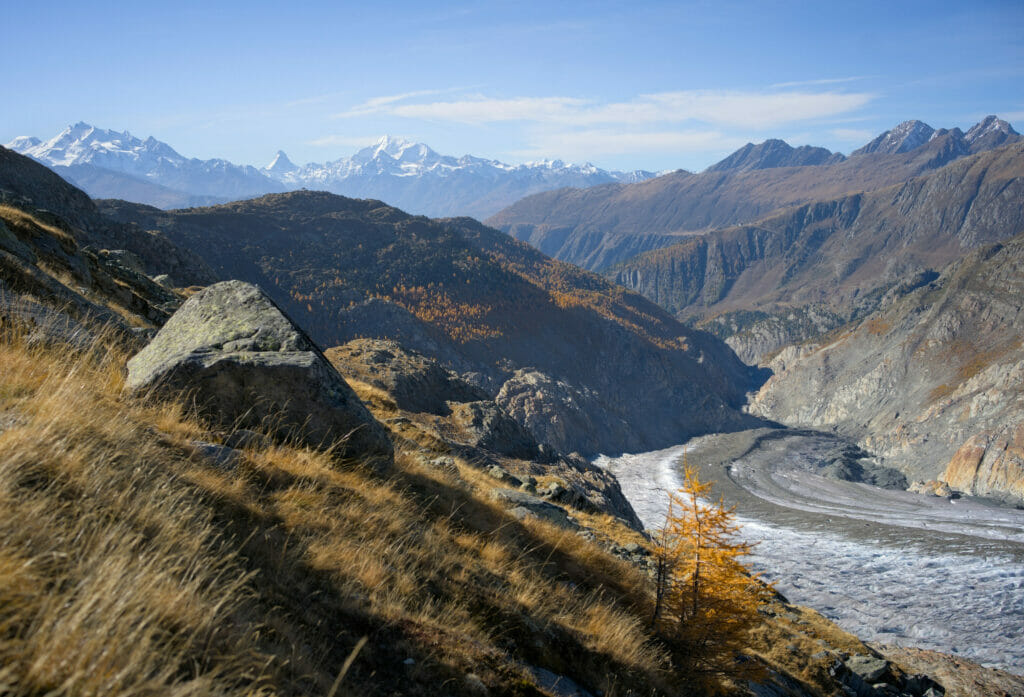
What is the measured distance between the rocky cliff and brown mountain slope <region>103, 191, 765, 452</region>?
30164 millimetres

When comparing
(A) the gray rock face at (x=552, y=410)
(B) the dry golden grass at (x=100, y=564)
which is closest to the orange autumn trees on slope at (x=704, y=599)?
(B) the dry golden grass at (x=100, y=564)

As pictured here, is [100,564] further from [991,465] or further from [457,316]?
[457,316]

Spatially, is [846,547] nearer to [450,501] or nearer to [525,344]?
[450,501]

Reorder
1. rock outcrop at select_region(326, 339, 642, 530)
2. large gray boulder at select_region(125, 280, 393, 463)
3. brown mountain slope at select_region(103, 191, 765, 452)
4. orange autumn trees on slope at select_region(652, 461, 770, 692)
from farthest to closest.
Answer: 1. brown mountain slope at select_region(103, 191, 765, 452)
2. rock outcrop at select_region(326, 339, 642, 530)
3. orange autumn trees on slope at select_region(652, 461, 770, 692)
4. large gray boulder at select_region(125, 280, 393, 463)

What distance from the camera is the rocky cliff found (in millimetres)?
106500

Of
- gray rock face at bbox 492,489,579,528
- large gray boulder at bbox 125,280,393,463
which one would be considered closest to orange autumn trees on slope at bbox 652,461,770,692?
gray rock face at bbox 492,489,579,528

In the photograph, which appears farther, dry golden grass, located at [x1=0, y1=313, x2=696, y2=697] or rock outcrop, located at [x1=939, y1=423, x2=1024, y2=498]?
rock outcrop, located at [x1=939, y1=423, x2=1024, y2=498]

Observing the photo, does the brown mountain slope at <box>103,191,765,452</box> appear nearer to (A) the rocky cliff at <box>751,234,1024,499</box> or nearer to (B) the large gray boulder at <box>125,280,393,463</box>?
(A) the rocky cliff at <box>751,234,1024,499</box>

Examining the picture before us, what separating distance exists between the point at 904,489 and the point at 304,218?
6782 inches

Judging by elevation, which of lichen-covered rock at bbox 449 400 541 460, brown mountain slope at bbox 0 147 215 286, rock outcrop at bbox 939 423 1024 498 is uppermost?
brown mountain slope at bbox 0 147 215 286

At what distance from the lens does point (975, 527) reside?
276ft

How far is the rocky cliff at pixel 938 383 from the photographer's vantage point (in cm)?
10650

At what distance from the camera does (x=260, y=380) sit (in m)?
7.59

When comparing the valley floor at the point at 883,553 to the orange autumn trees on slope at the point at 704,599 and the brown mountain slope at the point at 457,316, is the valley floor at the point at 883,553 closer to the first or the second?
the brown mountain slope at the point at 457,316
